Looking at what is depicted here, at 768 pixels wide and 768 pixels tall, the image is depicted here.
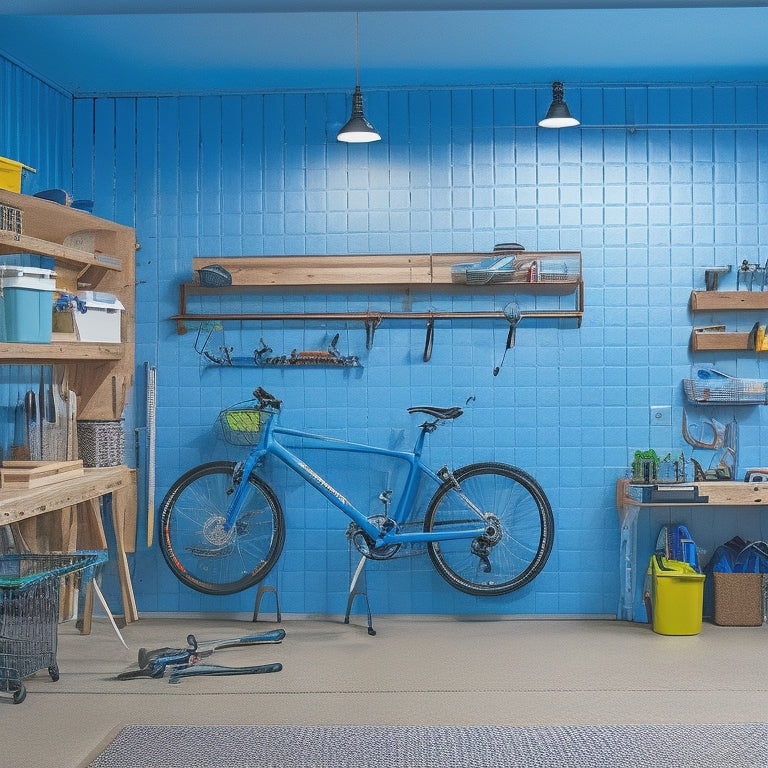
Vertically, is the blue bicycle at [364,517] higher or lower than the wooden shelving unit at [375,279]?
lower

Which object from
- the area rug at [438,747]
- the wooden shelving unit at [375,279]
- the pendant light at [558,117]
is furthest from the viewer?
the wooden shelving unit at [375,279]

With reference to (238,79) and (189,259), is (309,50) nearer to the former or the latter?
(238,79)

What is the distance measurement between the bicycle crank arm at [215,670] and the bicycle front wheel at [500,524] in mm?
1283

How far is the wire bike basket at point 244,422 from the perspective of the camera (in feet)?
17.7

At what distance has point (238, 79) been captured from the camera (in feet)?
18.2

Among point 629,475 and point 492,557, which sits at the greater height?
point 629,475

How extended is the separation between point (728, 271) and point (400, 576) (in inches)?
103

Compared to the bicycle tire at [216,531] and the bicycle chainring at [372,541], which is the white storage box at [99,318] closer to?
the bicycle tire at [216,531]

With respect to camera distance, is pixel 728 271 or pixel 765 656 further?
pixel 728 271

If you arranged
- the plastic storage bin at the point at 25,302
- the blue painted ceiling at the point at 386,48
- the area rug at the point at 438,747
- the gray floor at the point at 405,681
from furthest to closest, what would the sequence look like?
the blue painted ceiling at the point at 386,48
the plastic storage bin at the point at 25,302
the gray floor at the point at 405,681
the area rug at the point at 438,747

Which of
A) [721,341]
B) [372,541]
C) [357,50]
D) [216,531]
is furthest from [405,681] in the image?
[357,50]

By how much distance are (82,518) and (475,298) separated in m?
2.55

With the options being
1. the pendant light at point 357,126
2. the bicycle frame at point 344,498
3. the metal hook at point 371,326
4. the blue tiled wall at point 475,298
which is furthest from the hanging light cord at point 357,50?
the bicycle frame at point 344,498

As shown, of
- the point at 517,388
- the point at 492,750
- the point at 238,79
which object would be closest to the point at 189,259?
the point at 238,79
